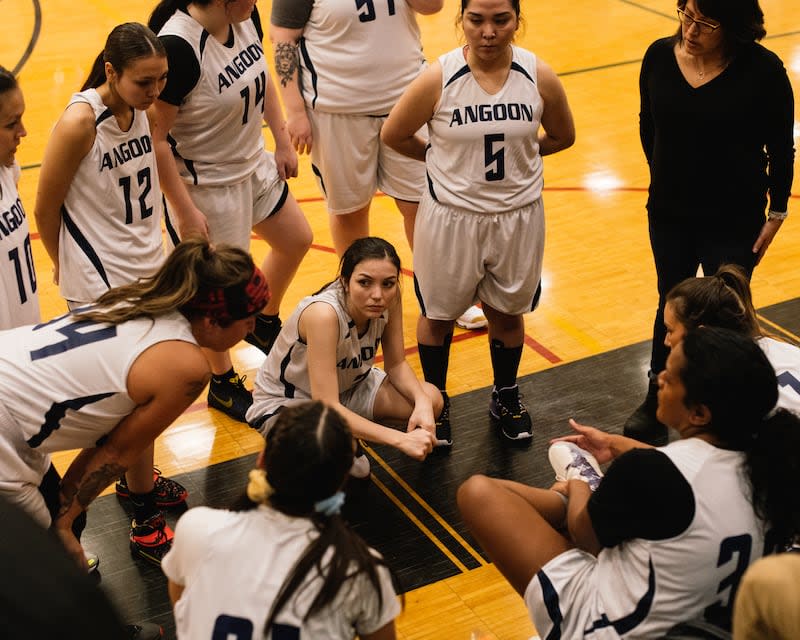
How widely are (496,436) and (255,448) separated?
1.02m

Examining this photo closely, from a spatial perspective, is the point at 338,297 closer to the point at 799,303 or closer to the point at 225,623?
the point at 225,623

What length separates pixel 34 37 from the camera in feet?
33.2

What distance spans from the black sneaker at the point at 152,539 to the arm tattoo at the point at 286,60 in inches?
85.3

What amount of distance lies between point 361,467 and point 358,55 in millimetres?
1918

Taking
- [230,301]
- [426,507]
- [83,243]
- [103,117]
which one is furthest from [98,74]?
[426,507]

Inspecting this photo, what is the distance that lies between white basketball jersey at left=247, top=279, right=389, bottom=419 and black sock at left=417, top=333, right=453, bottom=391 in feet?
1.27

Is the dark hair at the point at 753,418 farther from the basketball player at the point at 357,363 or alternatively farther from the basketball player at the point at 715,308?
the basketball player at the point at 357,363

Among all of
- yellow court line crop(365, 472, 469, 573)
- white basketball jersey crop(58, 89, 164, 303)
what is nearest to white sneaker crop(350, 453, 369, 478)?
yellow court line crop(365, 472, 469, 573)

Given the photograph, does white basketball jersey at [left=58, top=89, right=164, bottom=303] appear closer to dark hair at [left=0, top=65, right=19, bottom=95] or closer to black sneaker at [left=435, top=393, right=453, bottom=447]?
dark hair at [left=0, top=65, right=19, bottom=95]

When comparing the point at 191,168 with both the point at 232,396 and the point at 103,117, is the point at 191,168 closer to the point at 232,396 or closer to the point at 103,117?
the point at 103,117

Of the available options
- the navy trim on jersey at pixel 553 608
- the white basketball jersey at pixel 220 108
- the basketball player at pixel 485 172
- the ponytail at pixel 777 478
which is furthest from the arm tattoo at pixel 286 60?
the ponytail at pixel 777 478

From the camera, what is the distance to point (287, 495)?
7.73 feet

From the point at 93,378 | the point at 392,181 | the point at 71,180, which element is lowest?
the point at 392,181

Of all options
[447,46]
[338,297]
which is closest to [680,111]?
[338,297]
